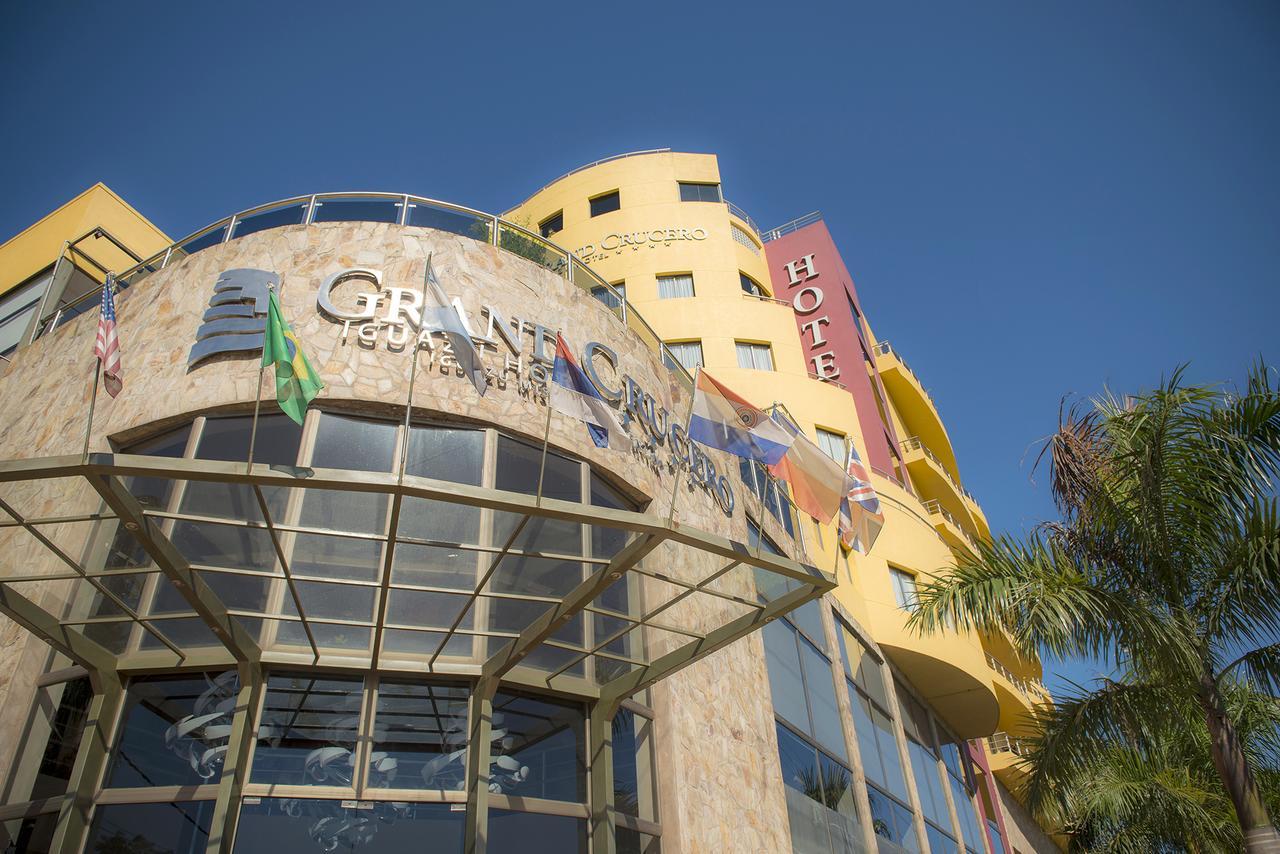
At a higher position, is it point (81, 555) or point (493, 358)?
point (493, 358)

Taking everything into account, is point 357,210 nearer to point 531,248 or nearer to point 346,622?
point 531,248

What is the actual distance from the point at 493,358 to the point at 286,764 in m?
5.22

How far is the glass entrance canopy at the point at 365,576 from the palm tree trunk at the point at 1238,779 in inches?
223

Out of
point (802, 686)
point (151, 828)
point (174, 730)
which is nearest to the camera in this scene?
point (151, 828)

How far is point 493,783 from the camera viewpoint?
351 inches

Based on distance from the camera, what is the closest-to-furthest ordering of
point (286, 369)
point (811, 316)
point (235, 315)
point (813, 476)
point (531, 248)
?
point (286, 369)
point (813, 476)
point (235, 315)
point (531, 248)
point (811, 316)

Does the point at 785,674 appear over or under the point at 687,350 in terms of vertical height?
under

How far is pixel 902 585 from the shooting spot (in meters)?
21.6

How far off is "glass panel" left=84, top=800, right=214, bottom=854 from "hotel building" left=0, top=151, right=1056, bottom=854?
0.03m

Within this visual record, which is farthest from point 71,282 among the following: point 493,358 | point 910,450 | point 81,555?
point 910,450

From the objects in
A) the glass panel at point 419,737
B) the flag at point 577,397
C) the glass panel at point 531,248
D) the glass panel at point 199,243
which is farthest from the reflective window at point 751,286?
the glass panel at point 419,737

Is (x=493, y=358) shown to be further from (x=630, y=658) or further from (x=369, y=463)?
(x=630, y=658)

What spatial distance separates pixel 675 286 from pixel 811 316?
4601 mm

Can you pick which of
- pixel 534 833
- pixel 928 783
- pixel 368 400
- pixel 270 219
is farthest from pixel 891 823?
pixel 270 219
